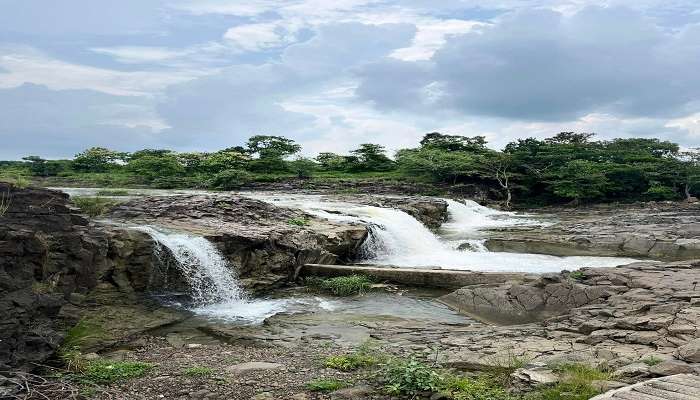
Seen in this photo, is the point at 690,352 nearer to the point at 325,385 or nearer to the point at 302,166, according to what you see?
the point at 325,385

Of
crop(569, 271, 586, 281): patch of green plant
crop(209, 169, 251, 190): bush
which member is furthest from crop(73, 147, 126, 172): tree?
crop(569, 271, 586, 281): patch of green plant

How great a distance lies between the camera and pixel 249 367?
6.14 meters

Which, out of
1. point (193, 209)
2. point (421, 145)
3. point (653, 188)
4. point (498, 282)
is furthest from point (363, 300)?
point (421, 145)

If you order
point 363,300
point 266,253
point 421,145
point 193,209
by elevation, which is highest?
point 421,145

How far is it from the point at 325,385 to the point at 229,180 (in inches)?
1213

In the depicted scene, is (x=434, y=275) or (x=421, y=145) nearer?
(x=434, y=275)

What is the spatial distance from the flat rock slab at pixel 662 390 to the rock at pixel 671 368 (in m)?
0.36

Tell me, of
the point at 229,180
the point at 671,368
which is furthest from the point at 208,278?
the point at 229,180

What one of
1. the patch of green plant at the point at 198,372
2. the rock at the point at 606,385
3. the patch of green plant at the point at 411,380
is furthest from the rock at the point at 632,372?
the patch of green plant at the point at 198,372

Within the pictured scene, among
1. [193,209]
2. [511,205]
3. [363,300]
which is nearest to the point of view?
[363,300]

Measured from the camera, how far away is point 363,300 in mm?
11406

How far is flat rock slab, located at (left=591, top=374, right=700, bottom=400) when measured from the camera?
13.4 feet

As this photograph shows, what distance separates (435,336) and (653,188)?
27535 mm

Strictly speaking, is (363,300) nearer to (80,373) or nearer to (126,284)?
(126,284)
